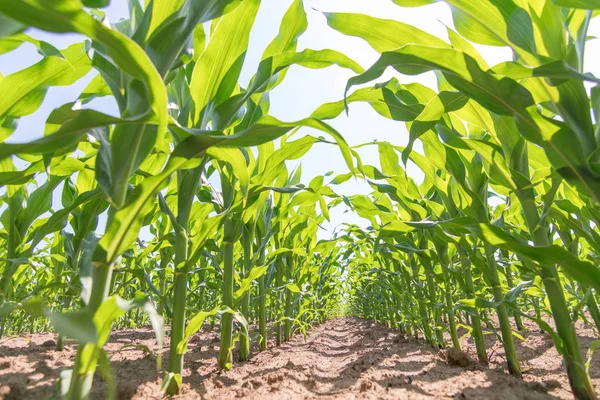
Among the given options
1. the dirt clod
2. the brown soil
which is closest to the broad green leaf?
the brown soil

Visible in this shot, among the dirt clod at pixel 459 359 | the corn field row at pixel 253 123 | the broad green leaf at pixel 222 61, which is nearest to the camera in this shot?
the corn field row at pixel 253 123

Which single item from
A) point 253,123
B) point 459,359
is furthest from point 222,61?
point 459,359

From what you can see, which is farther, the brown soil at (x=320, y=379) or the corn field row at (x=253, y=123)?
the brown soil at (x=320, y=379)

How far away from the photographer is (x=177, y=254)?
49.2 inches

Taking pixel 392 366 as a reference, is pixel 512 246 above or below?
Result: above

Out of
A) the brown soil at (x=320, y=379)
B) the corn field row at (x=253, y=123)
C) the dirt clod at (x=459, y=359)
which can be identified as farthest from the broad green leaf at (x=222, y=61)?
the dirt clod at (x=459, y=359)

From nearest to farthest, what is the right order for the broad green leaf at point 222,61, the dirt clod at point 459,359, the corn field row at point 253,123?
the corn field row at point 253,123 → the broad green leaf at point 222,61 → the dirt clod at point 459,359

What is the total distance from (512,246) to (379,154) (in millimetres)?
1199

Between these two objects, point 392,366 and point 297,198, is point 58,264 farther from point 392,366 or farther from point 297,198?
point 392,366

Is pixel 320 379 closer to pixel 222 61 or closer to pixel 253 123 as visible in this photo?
pixel 253 123

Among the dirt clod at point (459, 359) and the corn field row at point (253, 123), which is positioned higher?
the corn field row at point (253, 123)

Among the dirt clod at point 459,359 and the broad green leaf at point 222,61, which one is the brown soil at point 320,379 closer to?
the dirt clod at point 459,359

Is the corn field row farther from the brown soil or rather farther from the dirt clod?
the dirt clod

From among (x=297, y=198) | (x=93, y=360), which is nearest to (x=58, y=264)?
(x=297, y=198)
